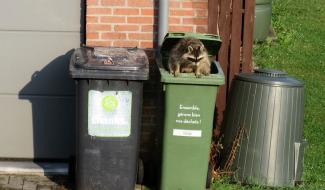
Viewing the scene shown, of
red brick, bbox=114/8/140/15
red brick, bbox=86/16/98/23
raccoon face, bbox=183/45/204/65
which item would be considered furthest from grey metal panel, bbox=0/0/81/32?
raccoon face, bbox=183/45/204/65

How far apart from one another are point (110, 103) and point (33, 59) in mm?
1387

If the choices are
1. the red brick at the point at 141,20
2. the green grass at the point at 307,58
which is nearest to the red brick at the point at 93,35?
the red brick at the point at 141,20

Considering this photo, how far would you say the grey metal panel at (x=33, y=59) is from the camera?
21.2ft

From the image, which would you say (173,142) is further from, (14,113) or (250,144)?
(14,113)

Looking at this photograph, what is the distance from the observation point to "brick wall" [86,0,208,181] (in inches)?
246

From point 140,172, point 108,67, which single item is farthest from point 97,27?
point 140,172

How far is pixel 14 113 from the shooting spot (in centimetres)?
664

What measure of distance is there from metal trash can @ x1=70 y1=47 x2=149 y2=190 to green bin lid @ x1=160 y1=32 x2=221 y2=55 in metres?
0.32

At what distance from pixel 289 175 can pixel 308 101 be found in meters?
3.45

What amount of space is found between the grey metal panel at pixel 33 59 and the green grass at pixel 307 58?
210 centimetres

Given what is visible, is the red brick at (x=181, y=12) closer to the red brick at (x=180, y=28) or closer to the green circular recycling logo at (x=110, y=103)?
the red brick at (x=180, y=28)

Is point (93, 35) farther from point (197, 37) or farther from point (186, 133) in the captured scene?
point (186, 133)

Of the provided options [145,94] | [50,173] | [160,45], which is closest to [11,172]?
[50,173]

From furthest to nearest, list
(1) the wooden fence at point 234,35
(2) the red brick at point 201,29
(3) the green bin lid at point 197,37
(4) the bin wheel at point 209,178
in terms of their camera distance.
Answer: (1) the wooden fence at point 234,35
(2) the red brick at point 201,29
(4) the bin wheel at point 209,178
(3) the green bin lid at point 197,37
